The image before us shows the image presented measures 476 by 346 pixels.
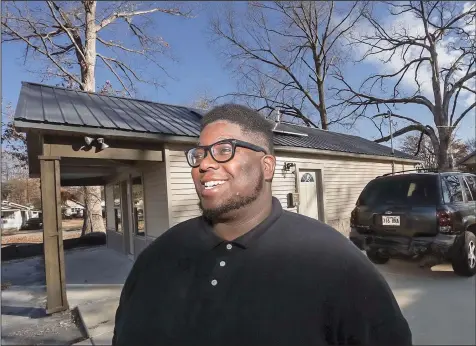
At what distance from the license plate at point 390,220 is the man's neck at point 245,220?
4.04 meters

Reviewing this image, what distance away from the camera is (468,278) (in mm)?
4562

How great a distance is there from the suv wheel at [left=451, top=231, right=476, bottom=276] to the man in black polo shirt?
13.9ft

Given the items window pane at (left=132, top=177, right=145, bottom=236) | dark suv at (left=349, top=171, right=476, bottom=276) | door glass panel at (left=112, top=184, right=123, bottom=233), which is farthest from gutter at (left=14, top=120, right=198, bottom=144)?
door glass panel at (left=112, top=184, right=123, bottom=233)

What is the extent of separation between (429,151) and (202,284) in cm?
2055

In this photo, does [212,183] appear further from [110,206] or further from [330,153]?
[110,206]

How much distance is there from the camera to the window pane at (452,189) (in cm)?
454

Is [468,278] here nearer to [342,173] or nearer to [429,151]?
[342,173]

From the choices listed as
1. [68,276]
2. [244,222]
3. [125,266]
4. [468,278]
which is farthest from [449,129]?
[244,222]

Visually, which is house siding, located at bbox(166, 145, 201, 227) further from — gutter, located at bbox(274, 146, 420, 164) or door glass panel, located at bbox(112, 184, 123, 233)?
door glass panel, located at bbox(112, 184, 123, 233)

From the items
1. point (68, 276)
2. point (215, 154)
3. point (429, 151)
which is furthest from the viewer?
point (429, 151)

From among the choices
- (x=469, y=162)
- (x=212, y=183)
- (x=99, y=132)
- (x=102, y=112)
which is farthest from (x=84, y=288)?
(x=469, y=162)

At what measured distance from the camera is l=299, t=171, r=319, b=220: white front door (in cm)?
871

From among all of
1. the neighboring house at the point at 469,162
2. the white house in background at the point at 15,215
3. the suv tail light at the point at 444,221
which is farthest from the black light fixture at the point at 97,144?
the white house in background at the point at 15,215

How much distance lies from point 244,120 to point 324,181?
8425mm
